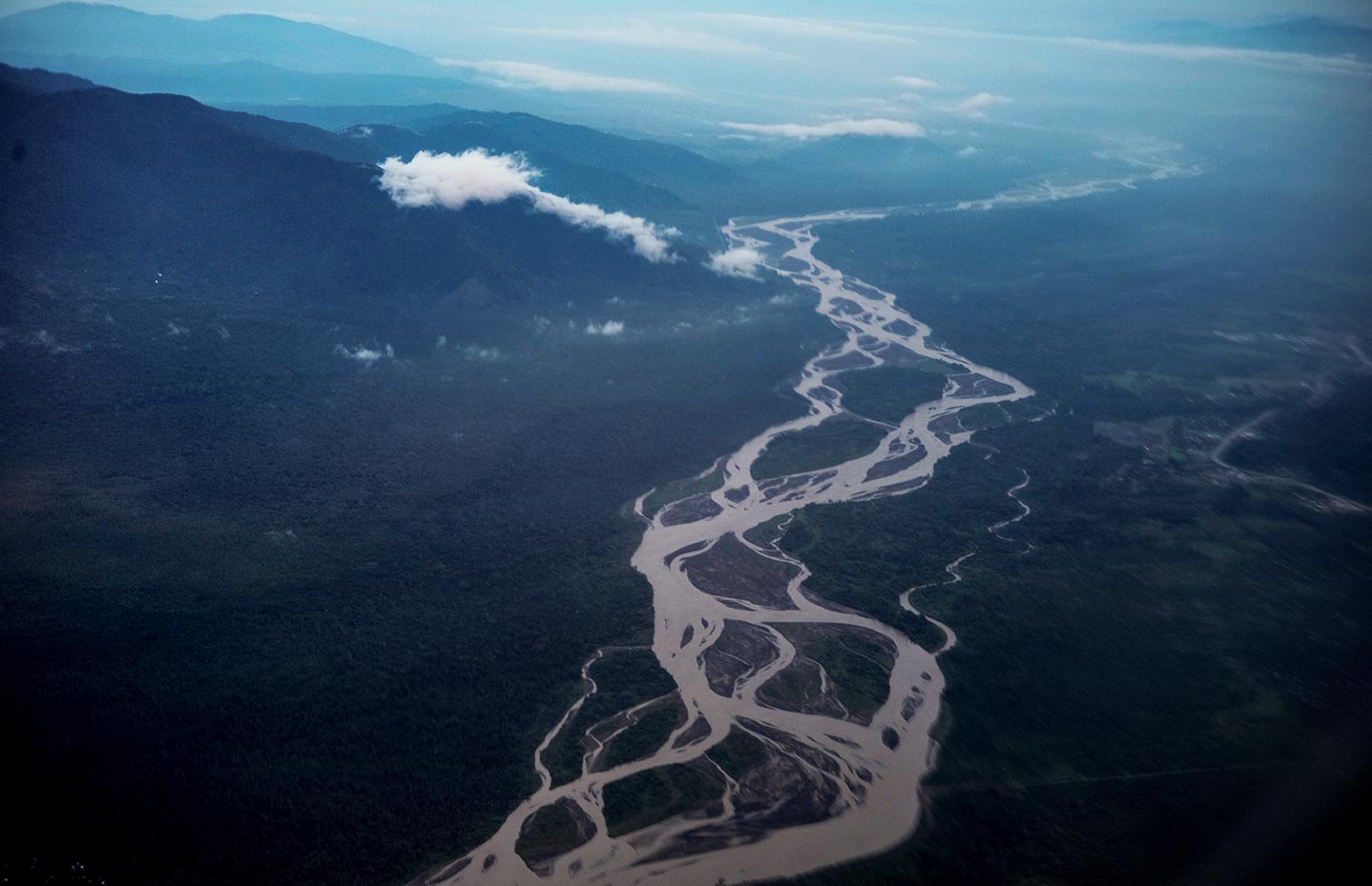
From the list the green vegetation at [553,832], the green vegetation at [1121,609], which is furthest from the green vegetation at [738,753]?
the green vegetation at [553,832]

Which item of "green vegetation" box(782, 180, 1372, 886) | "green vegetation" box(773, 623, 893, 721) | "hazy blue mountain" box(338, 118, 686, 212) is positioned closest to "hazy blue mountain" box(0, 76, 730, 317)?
"hazy blue mountain" box(338, 118, 686, 212)

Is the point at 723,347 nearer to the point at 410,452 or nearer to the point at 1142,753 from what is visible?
the point at 410,452

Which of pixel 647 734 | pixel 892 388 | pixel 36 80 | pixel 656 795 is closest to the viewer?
pixel 656 795

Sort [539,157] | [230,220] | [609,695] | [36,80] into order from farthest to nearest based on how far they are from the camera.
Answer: [539,157] → [36,80] → [230,220] → [609,695]

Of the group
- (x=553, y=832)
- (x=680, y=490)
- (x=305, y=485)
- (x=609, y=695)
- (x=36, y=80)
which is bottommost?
(x=553, y=832)

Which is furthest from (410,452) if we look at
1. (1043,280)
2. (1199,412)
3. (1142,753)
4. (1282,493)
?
(1043,280)

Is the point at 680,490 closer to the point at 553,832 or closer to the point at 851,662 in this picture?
the point at 851,662

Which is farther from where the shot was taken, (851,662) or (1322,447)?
(1322,447)

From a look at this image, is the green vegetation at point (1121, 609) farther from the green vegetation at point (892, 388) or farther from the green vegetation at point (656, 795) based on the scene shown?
the green vegetation at point (892, 388)

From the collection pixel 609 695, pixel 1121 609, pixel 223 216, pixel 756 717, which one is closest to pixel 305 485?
pixel 609 695
